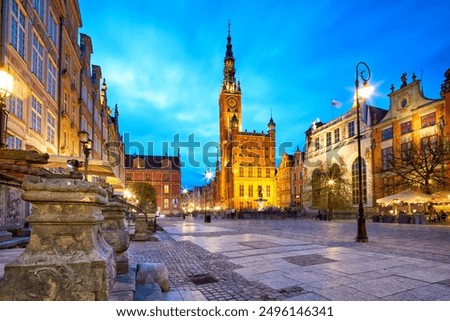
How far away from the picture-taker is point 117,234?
13.6 feet

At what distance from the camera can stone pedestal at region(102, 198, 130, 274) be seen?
4094 millimetres

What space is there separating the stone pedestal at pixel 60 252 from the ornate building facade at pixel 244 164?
70839mm

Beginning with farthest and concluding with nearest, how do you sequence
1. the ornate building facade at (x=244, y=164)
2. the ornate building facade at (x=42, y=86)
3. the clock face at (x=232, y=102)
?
the clock face at (x=232, y=102)
the ornate building facade at (x=244, y=164)
the ornate building facade at (x=42, y=86)

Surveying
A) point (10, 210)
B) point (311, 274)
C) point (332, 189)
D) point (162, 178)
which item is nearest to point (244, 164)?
point (162, 178)

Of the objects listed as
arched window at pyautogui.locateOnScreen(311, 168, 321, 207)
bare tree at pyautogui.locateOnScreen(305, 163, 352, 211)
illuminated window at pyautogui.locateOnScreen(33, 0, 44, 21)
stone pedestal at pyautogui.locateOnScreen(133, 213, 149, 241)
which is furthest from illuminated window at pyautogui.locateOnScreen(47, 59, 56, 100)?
arched window at pyautogui.locateOnScreen(311, 168, 321, 207)

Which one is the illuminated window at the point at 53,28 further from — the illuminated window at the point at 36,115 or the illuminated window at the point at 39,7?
the illuminated window at the point at 36,115

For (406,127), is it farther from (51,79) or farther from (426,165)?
(51,79)

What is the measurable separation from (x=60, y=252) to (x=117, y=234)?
5.79ft

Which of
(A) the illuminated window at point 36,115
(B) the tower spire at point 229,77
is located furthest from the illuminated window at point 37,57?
(B) the tower spire at point 229,77

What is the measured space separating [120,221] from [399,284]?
4.50 meters

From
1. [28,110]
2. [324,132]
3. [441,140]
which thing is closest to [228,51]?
[324,132]

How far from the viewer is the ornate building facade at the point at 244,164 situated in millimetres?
76625

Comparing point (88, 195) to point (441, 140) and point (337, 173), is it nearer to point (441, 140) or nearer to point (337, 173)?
point (441, 140)

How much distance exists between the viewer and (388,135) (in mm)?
37312
